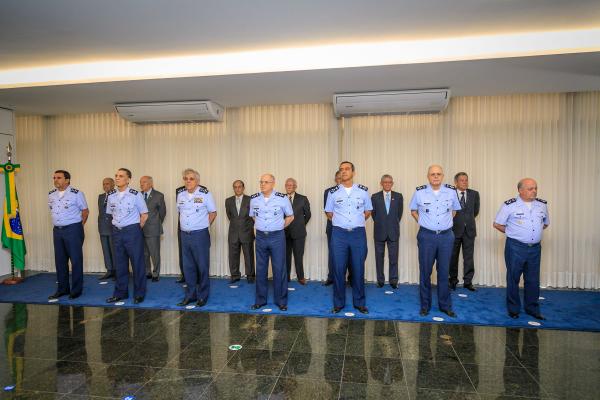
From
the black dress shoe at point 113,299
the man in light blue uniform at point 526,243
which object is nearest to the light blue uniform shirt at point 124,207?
the black dress shoe at point 113,299

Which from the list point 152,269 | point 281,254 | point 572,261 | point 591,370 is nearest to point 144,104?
point 152,269

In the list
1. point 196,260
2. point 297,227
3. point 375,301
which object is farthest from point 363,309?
point 196,260

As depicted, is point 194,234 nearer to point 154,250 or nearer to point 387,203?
point 154,250

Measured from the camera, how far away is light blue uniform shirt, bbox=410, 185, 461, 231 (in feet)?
13.8

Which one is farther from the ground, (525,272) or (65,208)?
(65,208)

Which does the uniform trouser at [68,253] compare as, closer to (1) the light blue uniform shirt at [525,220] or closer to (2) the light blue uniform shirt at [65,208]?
(2) the light blue uniform shirt at [65,208]

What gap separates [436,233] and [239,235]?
3007 mm

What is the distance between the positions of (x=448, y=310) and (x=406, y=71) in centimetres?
281

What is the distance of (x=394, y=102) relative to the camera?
17.1ft

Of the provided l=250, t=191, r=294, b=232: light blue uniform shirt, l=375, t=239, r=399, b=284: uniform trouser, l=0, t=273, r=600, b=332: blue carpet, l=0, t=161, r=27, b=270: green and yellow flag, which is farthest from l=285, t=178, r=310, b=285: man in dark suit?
l=0, t=161, r=27, b=270: green and yellow flag

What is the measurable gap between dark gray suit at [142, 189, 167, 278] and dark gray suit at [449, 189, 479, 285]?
4.61m

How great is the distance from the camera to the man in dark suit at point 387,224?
5.51m

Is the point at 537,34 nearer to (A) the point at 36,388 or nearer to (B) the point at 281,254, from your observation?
(B) the point at 281,254

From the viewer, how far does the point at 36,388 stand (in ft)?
9.27
